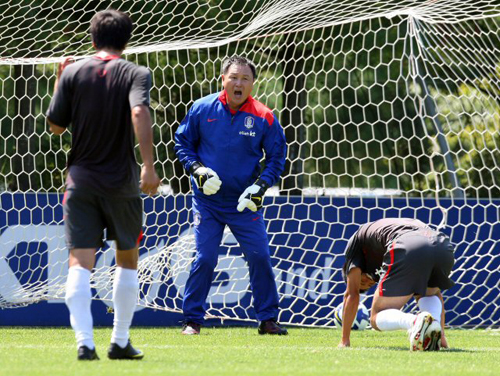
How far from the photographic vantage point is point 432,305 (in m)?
5.85

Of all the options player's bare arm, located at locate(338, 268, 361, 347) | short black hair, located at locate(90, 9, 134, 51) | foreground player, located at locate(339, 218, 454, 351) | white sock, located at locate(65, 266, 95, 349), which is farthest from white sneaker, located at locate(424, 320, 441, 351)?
short black hair, located at locate(90, 9, 134, 51)

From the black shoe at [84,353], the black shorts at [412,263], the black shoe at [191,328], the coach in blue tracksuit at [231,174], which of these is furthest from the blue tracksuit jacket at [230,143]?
the black shoe at [84,353]

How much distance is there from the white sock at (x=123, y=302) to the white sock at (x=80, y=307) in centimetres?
16

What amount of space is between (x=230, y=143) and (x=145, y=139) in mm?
2627

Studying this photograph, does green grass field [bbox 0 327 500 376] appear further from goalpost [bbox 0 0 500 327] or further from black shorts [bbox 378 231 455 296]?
goalpost [bbox 0 0 500 327]

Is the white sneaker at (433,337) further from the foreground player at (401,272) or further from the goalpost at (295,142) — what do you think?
the goalpost at (295,142)

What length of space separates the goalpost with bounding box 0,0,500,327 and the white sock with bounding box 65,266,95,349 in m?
3.70

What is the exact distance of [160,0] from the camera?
10.1 meters

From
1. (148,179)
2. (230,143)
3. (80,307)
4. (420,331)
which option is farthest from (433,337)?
(230,143)

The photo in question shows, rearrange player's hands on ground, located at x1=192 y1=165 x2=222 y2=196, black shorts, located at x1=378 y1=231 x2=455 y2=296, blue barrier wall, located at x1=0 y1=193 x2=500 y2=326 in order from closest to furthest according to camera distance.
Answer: black shorts, located at x1=378 y1=231 x2=455 y2=296
player's hands on ground, located at x1=192 y1=165 x2=222 y2=196
blue barrier wall, located at x1=0 y1=193 x2=500 y2=326

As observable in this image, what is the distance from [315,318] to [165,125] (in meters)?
2.82

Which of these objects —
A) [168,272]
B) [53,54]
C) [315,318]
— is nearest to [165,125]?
[53,54]

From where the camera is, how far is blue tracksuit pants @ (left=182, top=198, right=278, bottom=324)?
6.96 meters

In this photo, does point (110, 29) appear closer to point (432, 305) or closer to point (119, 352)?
point (119, 352)
